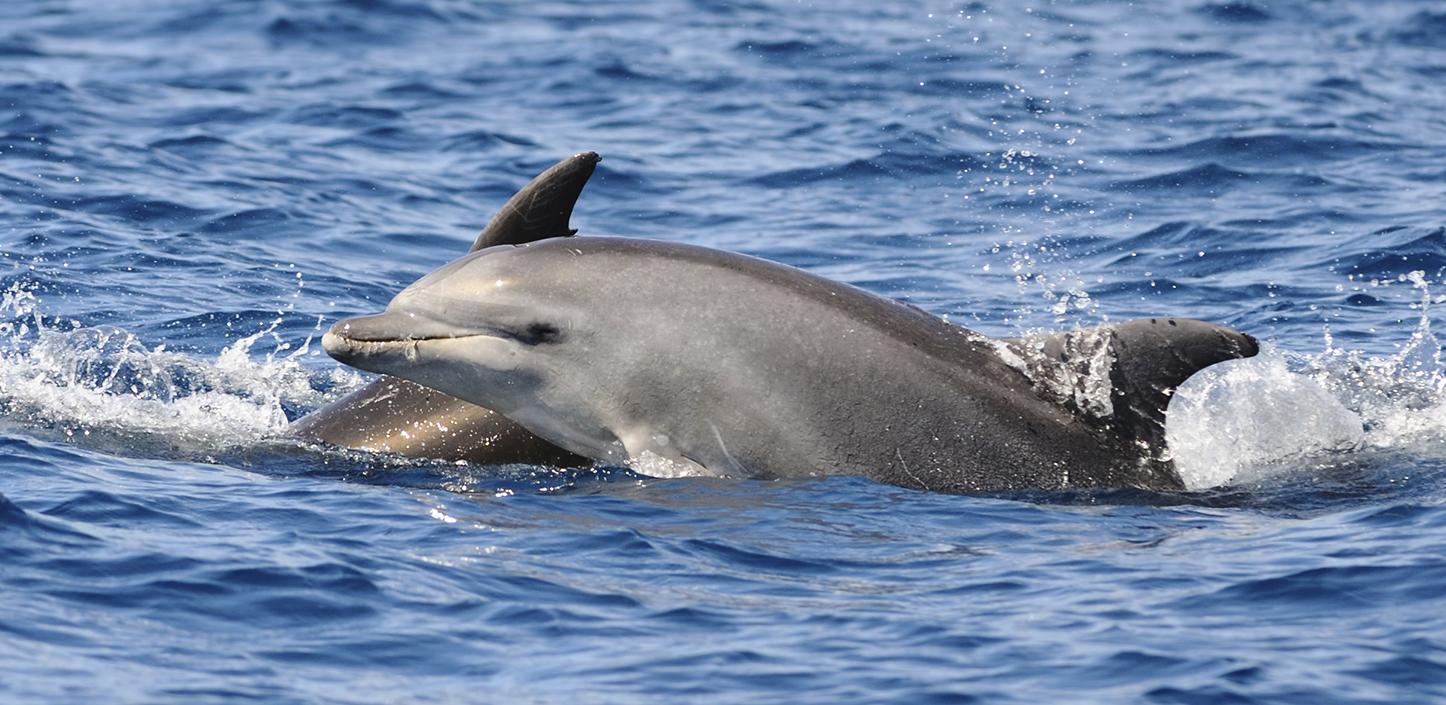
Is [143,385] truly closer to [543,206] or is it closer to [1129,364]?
[543,206]

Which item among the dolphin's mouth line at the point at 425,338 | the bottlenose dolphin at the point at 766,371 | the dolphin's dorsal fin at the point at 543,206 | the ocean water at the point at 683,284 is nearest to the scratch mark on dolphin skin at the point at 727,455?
the bottlenose dolphin at the point at 766,371

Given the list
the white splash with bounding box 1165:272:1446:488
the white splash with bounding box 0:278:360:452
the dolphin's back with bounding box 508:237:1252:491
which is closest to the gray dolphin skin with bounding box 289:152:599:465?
the white splash with bounding box 0:278:360:452

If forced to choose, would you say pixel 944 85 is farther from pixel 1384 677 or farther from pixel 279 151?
pixel 1384 677

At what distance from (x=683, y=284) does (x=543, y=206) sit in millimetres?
1092

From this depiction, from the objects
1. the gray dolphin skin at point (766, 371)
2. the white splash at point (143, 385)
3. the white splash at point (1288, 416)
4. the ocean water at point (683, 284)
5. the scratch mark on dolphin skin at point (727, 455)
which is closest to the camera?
the ocean water at point (683, 284)

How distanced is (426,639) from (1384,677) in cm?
396

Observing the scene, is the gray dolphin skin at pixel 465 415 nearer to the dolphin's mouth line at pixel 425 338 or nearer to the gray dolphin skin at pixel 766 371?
the gray dolphin skin at pixel 766 371

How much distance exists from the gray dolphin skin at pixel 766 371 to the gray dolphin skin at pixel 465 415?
19.4 inches

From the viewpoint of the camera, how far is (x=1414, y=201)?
69.3 feet

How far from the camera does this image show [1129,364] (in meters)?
10.9

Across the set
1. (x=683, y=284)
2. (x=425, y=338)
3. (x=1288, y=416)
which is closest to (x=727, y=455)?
(x=683, y=284)

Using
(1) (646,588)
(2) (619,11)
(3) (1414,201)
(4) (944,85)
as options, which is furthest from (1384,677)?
(2) (619,11)

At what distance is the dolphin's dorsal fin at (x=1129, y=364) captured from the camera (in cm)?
1070

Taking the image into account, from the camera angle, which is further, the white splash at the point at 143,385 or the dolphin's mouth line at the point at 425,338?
the white splash at the point at 143,385
